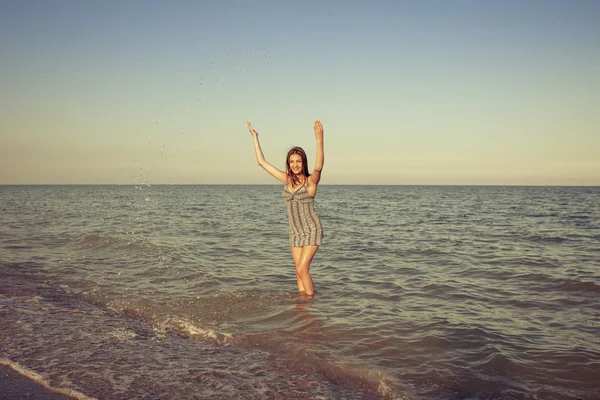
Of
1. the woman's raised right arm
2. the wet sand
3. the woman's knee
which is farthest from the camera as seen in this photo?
the woman's knee

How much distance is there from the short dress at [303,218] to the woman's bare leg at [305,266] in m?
0.10

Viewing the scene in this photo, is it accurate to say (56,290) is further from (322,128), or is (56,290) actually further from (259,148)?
(322,128)

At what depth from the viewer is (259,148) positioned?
24.4ft

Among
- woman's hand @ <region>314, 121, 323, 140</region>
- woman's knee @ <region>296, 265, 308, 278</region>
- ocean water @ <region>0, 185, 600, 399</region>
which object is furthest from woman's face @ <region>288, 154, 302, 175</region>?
ocean water @ <region>0, 185, 600, 399</region>

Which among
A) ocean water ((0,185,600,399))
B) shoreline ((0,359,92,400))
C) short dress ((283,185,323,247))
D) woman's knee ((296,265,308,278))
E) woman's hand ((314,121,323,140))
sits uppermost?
woman's hand ((314,121,323,140))

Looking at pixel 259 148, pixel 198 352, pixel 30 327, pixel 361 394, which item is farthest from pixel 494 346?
pixel 30 327

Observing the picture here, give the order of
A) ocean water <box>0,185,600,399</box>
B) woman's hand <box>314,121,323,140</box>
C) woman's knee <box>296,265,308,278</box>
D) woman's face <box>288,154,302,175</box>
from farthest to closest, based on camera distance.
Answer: woman's knee <box>296,265,308,278</box> < woman's face <box>288,154,302,175</box> < woman's hand <box>314,121,323,140</box> < ocean water <box>0,185,600,399</box>

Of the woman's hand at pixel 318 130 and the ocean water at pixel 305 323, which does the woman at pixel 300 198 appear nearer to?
the woman's hand at pixel 318 130

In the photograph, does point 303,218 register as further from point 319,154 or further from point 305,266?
point 319,154

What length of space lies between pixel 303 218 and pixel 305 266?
2.83 feet

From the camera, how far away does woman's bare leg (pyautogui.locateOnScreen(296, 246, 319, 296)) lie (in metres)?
7.57

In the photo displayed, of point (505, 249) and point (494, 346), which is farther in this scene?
point (505, 249)

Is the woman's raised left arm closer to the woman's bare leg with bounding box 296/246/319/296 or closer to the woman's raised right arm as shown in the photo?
the woman's raised right arm

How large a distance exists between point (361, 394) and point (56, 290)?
646cm
